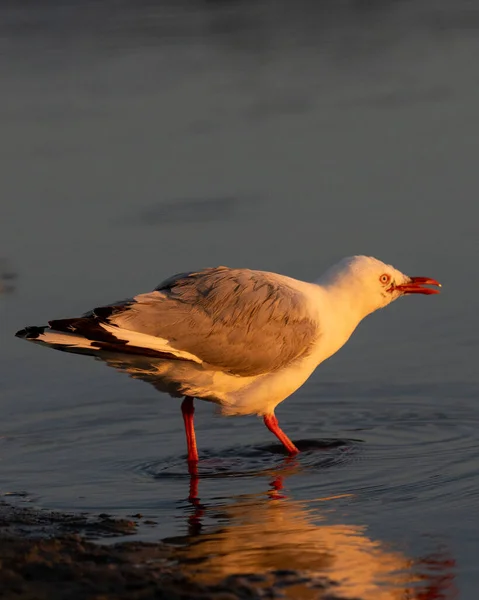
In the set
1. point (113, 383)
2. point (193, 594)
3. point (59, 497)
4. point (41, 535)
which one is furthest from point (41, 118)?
point (193, 594)

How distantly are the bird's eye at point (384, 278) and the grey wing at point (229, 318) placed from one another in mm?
671

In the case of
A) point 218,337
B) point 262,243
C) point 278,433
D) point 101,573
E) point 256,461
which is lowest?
point 101,573

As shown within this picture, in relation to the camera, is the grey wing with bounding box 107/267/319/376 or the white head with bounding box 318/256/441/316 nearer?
the grey wing with bounding box 107/267/319/376

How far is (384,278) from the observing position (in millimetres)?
9805

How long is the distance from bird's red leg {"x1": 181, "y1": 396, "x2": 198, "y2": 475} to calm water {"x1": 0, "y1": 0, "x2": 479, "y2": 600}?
3.4 inches

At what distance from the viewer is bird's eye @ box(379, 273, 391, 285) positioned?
9.80 meters

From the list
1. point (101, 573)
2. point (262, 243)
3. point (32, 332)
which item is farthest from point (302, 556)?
point (262, 243)

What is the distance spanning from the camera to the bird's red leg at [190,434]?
9.23m

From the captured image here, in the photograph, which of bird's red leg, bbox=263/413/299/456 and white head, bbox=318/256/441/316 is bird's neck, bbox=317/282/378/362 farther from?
bird's red leg, bbox=263/413/299/456

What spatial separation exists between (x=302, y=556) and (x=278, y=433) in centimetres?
220

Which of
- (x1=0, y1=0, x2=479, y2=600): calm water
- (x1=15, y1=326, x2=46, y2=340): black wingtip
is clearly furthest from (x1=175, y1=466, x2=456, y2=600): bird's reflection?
(x1=15, y1=326, x2=46, y2=340): black wingtip

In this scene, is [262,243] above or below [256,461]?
above

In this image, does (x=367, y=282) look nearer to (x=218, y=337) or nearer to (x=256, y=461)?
(x=218, y=337)

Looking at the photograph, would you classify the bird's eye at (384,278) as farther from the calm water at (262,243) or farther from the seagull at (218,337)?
the calm water at (262,243)
